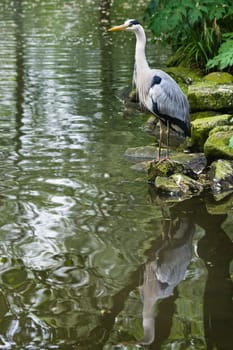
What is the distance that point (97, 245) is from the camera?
5.62m

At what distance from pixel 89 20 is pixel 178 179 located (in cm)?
1720

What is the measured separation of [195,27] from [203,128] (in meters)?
4.12

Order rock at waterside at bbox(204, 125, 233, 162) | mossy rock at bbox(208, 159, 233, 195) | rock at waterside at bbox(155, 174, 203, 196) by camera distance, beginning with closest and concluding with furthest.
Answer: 1. rock at waterside at bbox(155, 174, 203, 196)
2. mossy rock at bbox(208, 159, 233, 195)
3. rock at waterside at bbox(204, 125, 233, 162)

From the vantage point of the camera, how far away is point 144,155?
27.1ft

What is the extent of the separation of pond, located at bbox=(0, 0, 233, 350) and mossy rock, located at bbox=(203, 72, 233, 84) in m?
1.40

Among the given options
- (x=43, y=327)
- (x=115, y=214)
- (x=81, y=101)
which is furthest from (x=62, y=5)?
(x=43, y=327)

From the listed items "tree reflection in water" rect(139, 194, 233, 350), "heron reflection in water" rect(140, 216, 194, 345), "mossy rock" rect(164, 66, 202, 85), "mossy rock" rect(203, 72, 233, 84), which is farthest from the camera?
"mossy rock" rect(164, 66, 202, 85)

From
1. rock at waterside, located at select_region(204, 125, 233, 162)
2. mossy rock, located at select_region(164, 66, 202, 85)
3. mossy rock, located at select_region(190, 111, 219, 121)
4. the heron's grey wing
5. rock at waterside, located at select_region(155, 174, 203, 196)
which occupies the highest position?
the heron's grey wing

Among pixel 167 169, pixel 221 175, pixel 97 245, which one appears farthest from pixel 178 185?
pixel 97 245

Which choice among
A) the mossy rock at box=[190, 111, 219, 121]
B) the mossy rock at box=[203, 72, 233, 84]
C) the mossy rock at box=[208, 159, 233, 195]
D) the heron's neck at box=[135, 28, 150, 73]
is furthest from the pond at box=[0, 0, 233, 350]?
the mossy rock at box=[203, 72, 233, 84]

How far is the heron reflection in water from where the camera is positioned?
4.54 metres

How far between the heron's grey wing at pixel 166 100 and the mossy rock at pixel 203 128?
2.22ft

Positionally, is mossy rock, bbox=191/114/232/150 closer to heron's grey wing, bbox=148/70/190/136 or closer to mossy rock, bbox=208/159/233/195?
heron's grey wing, bbox=148/70/190/136

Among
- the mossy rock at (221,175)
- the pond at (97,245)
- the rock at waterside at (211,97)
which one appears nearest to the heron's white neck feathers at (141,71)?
the pond at (97,245)
